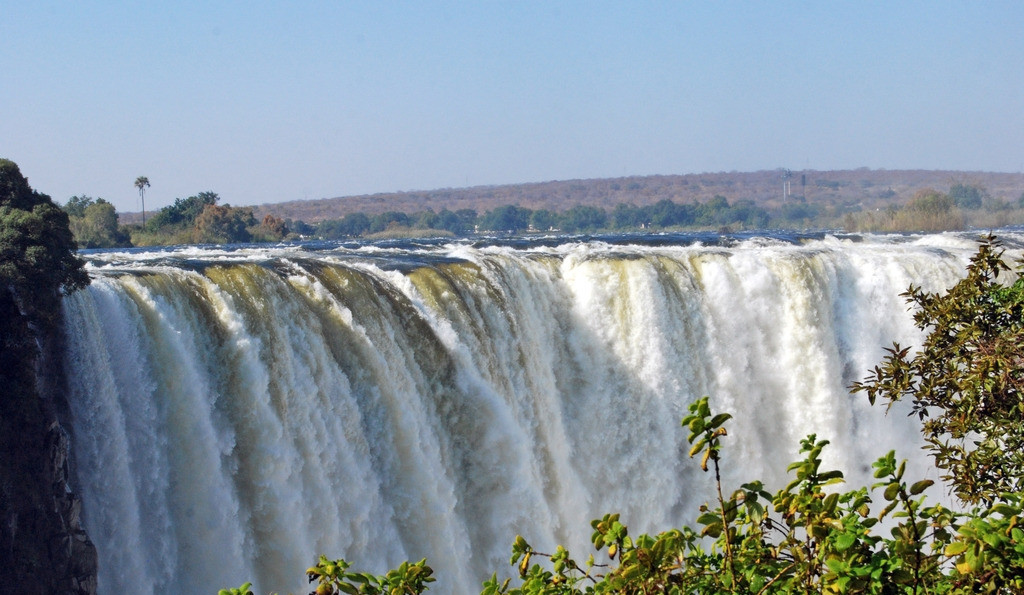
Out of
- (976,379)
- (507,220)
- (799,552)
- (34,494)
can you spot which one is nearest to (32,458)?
(34,494)

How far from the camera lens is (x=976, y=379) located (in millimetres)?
7309

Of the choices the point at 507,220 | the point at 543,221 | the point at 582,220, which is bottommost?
the point at 582,220

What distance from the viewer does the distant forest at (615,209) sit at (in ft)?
176

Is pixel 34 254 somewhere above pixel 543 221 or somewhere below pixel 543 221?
above

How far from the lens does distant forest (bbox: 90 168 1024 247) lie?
53.5 m

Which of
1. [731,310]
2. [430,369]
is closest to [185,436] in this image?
[430,369]

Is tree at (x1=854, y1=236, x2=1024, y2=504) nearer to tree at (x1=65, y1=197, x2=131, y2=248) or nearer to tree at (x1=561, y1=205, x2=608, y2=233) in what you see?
tree at (x1=65, y1=197, x2=131, y2=248)

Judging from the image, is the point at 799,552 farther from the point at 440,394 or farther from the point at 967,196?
the point at 967,196

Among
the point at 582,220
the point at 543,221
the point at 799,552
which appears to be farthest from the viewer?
the point at 582,220

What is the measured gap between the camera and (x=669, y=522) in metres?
20.2

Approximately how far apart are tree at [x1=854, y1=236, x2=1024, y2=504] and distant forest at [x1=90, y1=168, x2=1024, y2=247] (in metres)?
38.0

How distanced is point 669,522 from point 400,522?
6.19m

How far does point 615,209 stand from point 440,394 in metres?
116

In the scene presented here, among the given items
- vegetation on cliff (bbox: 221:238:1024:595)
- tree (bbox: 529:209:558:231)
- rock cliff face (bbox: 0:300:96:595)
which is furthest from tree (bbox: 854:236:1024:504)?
tree (bbox: 529:209:558:231)
